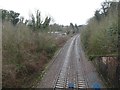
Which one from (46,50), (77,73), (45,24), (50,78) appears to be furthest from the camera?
(45,24)

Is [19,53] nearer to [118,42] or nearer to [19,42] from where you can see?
[19,42]

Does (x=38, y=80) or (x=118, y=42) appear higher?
(x=118, y=42)

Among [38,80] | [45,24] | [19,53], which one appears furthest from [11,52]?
[45,24]

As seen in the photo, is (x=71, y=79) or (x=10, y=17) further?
(x=10, y=17)

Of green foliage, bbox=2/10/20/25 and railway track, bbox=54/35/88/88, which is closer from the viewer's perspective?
railway track, bbox=54/35/88/88

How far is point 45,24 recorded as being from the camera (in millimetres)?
47406

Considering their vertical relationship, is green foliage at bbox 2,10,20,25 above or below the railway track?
above

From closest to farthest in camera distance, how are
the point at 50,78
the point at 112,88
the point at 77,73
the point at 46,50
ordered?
the point at 112,88, the point at 50,78, the point at 77,73, the point at 46,50

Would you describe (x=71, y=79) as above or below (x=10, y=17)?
below

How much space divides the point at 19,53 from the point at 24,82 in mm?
3160

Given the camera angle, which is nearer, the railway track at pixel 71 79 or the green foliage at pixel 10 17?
the railway track at pixel 71 79

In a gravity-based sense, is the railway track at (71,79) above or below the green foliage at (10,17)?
below

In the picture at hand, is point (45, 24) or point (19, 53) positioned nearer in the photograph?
point (19, 53)

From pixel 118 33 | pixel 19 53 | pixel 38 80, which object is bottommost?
pixel 38 80
